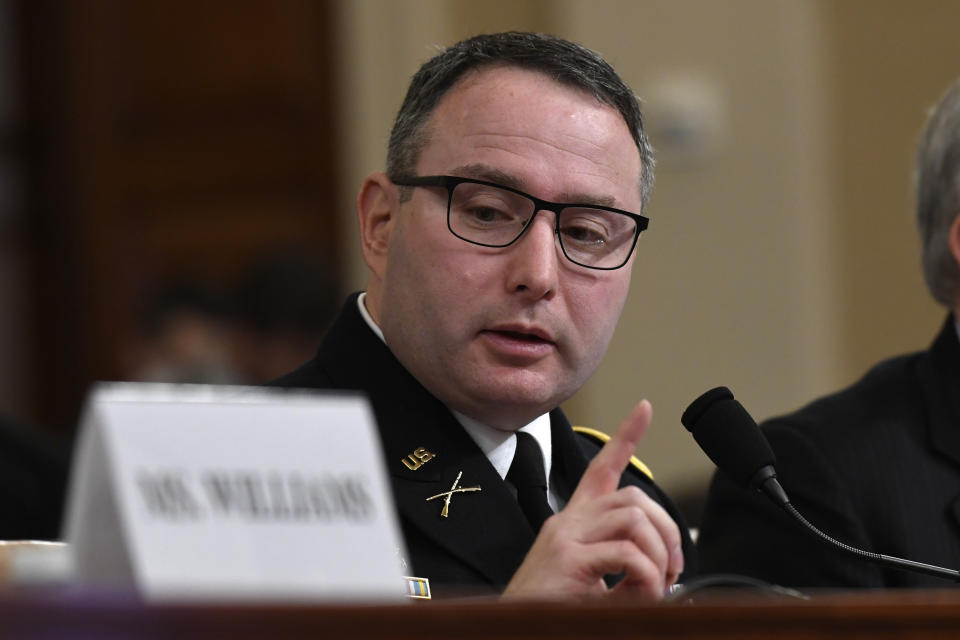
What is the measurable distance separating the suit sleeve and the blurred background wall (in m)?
2.49

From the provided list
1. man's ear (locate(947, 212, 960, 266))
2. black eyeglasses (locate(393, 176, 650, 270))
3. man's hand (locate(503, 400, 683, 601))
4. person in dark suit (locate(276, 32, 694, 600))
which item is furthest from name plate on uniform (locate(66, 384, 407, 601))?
man's ear (locate(947, 212, 960, 266))

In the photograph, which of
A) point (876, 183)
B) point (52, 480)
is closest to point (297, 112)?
point (876, 183)

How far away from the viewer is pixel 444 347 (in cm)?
210

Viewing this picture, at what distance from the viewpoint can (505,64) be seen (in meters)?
2.17

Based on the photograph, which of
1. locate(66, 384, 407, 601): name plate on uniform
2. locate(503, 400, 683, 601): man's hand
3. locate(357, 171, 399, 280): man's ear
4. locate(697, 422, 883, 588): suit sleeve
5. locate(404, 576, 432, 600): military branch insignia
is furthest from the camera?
locate(697, 422, 883, 588): suit sleeve

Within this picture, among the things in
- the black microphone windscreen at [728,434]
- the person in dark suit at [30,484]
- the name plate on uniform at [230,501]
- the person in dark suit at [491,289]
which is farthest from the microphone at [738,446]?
the person in dark suit at [30,484]

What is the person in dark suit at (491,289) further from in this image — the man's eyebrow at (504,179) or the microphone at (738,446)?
the microphone at (738,446)

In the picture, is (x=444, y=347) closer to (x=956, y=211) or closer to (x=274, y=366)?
(x=956, y=211)

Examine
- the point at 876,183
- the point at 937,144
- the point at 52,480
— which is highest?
the point at 937,144

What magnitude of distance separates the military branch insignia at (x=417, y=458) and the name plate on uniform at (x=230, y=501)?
68 cm

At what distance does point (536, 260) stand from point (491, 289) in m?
0.07

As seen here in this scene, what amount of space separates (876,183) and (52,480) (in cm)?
335

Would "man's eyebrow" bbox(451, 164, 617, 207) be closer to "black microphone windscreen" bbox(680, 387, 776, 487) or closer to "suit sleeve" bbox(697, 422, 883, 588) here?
"black microphone windscreen" bbox(680, 387, 776, 487)

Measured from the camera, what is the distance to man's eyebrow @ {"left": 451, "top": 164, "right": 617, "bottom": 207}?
209 cm
